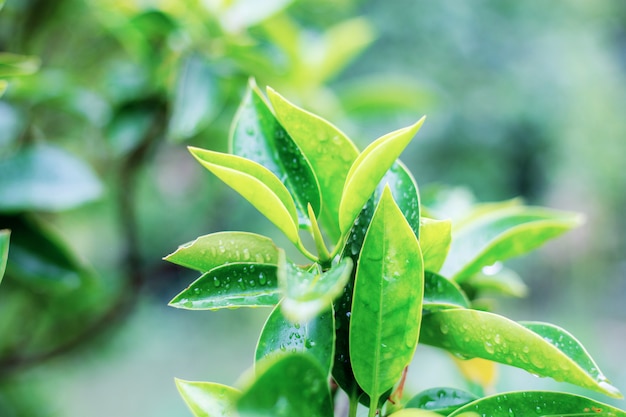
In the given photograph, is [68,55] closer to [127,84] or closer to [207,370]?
[127,84]

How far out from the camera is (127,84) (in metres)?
0.86

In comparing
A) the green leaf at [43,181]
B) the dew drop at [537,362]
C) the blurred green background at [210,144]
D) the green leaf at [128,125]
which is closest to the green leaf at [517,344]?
the dew drop at [537,362]

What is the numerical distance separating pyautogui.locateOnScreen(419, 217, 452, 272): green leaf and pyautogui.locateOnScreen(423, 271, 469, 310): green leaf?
10 mm

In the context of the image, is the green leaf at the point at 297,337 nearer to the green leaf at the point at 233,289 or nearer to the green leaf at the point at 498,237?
the green leaf at the point at 233,289


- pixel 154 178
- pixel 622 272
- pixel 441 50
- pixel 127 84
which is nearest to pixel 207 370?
pixel 154 178

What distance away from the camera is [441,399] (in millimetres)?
383

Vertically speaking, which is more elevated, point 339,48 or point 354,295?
point 339,48

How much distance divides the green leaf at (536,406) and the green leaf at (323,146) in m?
0.16

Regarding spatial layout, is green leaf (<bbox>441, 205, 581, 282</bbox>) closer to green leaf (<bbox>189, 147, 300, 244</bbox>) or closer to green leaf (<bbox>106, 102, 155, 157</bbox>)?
green leaf (<bbox>189, 147, 300, 244</bbox>)

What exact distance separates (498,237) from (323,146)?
0.56 ft

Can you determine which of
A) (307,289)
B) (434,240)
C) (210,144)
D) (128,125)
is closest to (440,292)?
(434,240)

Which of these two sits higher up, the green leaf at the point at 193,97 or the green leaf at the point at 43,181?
the green leaf at the point at 193,97

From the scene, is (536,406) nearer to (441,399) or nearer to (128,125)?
(441,399)

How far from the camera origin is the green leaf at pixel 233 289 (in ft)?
1.05
